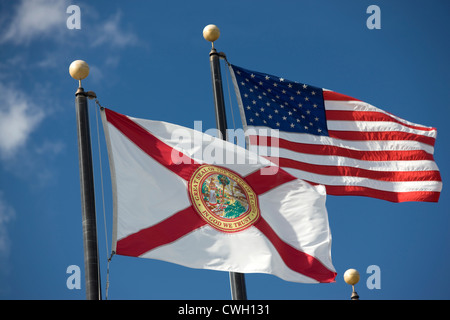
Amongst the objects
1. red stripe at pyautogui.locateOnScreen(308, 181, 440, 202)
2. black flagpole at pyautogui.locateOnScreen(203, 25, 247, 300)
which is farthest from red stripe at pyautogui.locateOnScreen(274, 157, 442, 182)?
black flagpole at pyautogui.locateOnScreen(203, 25, 247, 300)

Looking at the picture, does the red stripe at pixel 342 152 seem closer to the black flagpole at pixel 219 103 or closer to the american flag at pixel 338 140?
the american flag at pixel 338 140

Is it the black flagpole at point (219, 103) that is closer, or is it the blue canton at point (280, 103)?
the black flagpole at point (219, 103)

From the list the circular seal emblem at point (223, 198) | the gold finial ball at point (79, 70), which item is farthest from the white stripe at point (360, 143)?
the gold finial ball at point (79, 70)

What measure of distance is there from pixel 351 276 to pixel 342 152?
4.57m

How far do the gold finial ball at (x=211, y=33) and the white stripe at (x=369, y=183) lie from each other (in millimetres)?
3077

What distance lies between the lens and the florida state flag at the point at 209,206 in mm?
12891

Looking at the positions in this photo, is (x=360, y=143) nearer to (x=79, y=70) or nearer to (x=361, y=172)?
(x=361, y=172)

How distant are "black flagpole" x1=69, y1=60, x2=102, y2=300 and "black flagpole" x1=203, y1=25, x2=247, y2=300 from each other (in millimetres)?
2887

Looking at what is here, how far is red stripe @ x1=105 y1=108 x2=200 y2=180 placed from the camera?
13.6m

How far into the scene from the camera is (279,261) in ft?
45.5

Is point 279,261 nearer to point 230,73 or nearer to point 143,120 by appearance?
point 143,120

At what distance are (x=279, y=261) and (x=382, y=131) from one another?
19.0 ft
